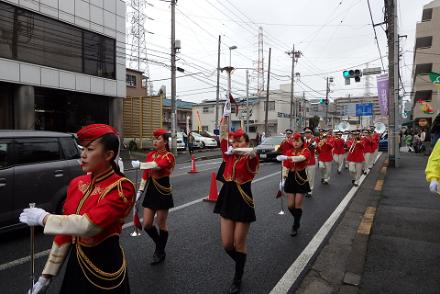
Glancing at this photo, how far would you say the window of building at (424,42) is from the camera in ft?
137

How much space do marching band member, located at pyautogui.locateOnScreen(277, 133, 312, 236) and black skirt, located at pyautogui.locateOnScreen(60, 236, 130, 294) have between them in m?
4.41

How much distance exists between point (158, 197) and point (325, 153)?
8.80m

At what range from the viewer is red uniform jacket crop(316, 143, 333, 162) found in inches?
494

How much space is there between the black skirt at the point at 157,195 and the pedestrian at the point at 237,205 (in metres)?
0.88

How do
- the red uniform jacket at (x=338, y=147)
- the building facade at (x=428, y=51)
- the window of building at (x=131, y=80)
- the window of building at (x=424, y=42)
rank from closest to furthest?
the red uniform jacket at (x=338, y=147)
the window of building at (x=131, y=80)
the building facade at (x=428, y=51)
the window of building at (x=424, y=42)

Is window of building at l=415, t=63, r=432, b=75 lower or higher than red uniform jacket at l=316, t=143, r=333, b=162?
higher

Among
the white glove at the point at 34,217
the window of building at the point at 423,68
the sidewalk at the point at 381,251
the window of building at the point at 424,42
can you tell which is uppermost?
the window of building at the point at 424,42

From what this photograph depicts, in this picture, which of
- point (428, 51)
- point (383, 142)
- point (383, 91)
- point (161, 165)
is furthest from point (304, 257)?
point (428, 51)

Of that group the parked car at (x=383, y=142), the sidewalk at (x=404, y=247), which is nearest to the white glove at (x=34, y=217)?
the sidewalk at (x=404, y=247)

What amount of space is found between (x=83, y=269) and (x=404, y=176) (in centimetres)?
1406

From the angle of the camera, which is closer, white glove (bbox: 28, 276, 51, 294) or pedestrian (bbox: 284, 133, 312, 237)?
white glove (bbox: 28, 276, 51, 294)

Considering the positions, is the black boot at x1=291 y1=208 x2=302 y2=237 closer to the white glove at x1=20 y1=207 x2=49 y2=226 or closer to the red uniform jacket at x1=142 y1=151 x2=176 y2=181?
the red uniform jacket at x1=142 y1=151 x2=176 y2=181

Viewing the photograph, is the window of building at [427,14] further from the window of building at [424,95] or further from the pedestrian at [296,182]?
the pedestrian at [296,182]

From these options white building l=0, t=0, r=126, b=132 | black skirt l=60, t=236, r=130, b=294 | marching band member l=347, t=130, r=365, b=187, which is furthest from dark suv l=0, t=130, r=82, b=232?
white building l=0, t=0, r=126, b=132
